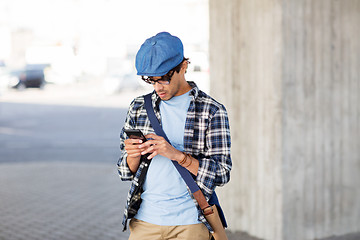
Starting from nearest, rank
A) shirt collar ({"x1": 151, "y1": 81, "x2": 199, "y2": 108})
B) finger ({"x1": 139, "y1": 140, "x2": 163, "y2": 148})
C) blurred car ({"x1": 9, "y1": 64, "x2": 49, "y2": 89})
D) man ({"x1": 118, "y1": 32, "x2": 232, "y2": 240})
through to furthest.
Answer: finger ({"x1": 139, "y1": 140, "x2": 163, "y2": 148}) < man ({"x1": 118, "y1": 32, "x2": 232, "y2": 240}) < shirt collar ({"x1": 151, "y1": 81, "x2": 199, "y2": 108}) < blurred car ({"x1": 9, "y1": 64, "x2": 49, "y2": 89})

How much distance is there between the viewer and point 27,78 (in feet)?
110

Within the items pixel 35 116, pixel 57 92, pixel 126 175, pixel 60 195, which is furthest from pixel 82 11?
pixel 126 175

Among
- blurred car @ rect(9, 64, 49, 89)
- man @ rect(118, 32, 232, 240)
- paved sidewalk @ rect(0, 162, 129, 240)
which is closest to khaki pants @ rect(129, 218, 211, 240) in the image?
man @ rect(118, 32, 232, 240)

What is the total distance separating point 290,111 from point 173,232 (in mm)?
2861

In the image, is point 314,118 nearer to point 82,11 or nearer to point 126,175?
point 126,175

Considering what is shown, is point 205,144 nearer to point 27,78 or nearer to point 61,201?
point 61,201

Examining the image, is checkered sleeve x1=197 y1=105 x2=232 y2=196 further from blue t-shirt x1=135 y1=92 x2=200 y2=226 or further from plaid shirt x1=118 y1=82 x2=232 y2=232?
blue t-shirt x1=135 y1=92 x2=200 y2=226

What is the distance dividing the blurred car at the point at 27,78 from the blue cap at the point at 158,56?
32.7 meters

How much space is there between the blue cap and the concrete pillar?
2792mm

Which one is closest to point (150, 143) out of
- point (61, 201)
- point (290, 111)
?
point (290, 111)

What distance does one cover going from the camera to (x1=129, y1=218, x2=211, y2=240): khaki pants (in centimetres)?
233

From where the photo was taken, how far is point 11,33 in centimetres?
6144

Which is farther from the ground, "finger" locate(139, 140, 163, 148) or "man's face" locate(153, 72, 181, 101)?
"man's face" locate(153, 72, 181, 101)

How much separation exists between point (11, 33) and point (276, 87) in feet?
199
